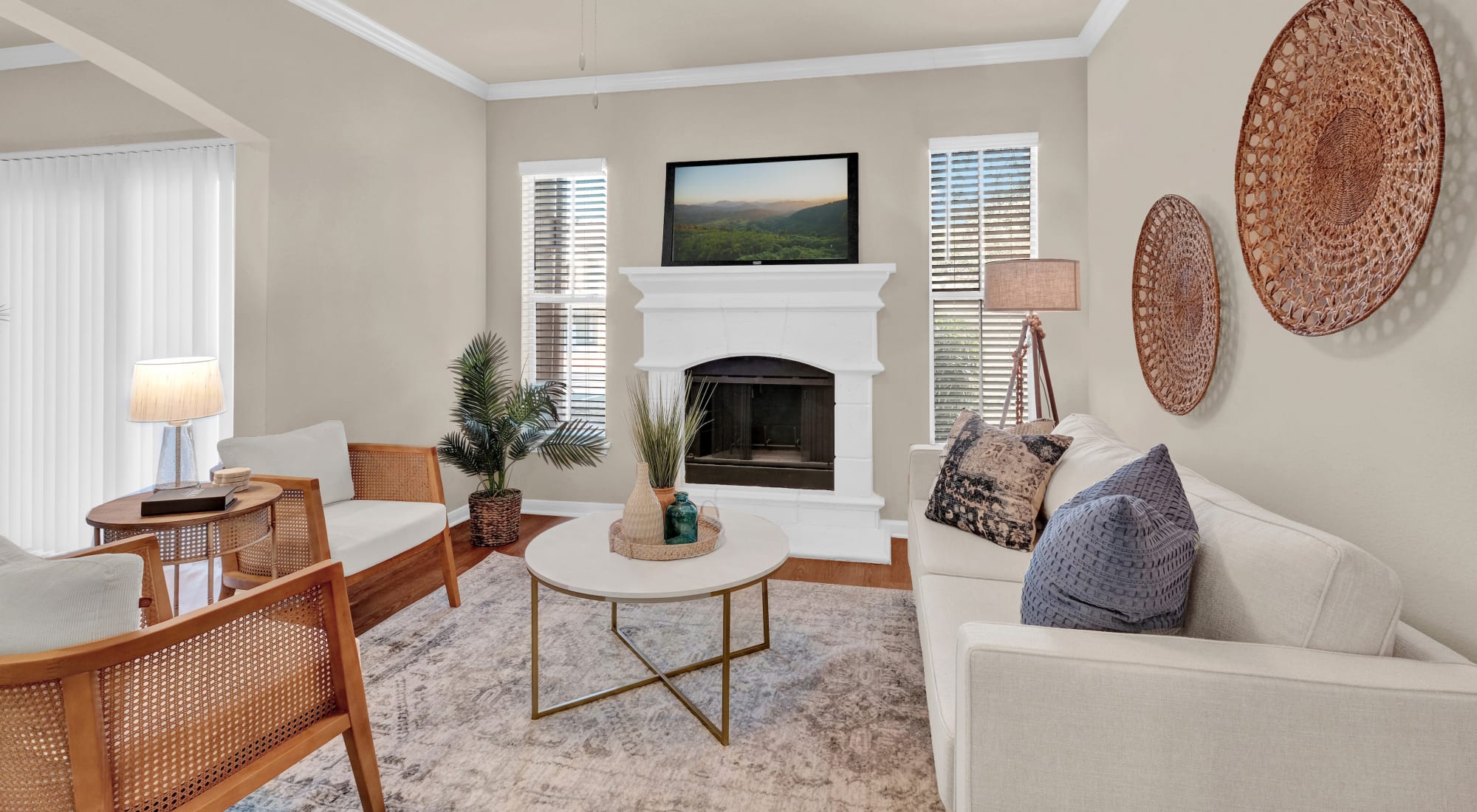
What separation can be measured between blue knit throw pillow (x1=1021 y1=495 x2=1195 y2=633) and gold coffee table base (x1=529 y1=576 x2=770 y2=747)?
33.3 inches

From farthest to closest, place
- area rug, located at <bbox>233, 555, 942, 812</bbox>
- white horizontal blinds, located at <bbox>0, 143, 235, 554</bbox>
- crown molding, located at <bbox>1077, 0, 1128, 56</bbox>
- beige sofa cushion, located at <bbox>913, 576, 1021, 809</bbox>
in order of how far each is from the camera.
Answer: white horizontal blinds, located at <bbox>0, 143, 235, 554</bbox>, crown molding, located at <bbox>1077, 0, 1128, 56</bbox>, area rug, located at <bbox>233, 555, 942, 812</bbox>, beige sofa cushion, located at <bbox>913, 576, 1021, 809</bbox>

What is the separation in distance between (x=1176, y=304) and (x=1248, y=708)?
6.21 feet

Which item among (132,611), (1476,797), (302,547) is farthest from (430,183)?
(1476,797)

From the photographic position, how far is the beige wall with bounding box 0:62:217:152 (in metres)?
3.64

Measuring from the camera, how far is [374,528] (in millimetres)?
2684

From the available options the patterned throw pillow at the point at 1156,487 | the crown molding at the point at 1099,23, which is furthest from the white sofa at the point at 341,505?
the crown molding at the point at 1099,23

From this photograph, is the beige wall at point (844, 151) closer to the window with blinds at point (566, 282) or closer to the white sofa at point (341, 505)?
the window with blinds at point (566, 282)

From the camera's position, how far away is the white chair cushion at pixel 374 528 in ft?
8.29

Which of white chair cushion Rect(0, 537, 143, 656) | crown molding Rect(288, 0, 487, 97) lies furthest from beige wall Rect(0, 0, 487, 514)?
white chair cushion Rect(0, 537, 143, 656)

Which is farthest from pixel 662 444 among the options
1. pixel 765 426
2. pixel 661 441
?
pixel 765 426

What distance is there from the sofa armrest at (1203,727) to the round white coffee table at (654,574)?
0.84m

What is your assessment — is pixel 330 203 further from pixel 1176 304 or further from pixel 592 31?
pixel 1176 304

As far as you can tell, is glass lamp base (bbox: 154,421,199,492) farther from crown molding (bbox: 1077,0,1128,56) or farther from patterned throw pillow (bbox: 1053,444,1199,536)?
crown molding (bbox: 1077,0,1128,56)

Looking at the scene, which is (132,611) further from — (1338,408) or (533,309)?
(533,309)
